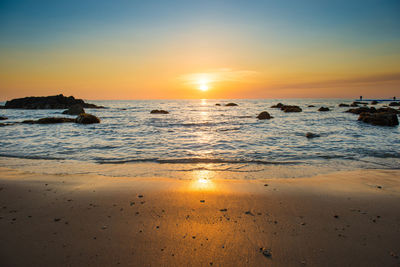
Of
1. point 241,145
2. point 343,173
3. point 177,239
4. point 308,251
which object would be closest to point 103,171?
point 177,239

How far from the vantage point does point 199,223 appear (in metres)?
3.50

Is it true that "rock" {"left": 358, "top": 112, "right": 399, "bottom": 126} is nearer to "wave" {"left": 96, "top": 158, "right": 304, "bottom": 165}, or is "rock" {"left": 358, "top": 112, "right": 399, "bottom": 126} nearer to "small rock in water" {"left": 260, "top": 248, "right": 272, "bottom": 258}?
"wave" {"left": 96, "top": 158, "right": 304, "bottom": 165}

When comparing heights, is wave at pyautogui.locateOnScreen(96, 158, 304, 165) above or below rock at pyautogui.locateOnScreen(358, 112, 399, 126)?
below

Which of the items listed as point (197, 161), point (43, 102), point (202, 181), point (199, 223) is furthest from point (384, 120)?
point (43, 102)

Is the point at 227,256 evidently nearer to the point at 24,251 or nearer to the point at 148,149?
the point at 24,251

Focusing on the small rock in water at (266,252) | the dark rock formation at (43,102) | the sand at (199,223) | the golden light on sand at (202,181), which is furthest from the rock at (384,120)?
the dark rock formation at (43,102)

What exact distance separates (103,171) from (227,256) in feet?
17.1

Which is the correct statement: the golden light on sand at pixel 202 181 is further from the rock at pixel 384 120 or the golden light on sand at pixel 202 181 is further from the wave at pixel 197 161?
the rock at pixel 384 120

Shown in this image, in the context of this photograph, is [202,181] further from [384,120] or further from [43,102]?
[43,102]

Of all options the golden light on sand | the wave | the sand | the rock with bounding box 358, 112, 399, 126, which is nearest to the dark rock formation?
the wave

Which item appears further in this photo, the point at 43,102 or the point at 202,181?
the point at 43,102

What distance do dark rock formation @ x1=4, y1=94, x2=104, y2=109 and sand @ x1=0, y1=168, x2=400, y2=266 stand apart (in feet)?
209

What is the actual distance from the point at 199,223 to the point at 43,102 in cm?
7112

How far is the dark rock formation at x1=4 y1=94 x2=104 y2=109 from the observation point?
57.1 m
